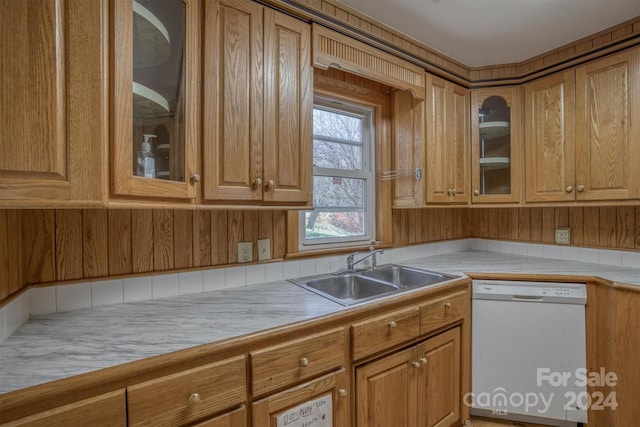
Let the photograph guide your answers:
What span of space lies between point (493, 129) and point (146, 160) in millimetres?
2372

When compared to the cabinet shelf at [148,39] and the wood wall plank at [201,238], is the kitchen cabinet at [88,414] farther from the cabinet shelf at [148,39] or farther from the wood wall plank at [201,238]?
the cabinet shelf at [148,39]

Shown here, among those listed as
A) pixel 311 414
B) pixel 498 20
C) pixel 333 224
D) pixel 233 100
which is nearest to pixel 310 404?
pixel 311 414

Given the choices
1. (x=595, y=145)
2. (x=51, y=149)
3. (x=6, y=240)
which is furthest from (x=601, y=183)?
(x=6, y=240)

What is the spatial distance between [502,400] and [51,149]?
7.92 ft

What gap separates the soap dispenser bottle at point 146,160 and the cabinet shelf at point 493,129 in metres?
2.27

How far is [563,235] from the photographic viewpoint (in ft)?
7.49

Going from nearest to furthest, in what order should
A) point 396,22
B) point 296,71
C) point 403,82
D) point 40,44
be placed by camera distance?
point 40,44
point 296,71
point 396,22
point 403,82

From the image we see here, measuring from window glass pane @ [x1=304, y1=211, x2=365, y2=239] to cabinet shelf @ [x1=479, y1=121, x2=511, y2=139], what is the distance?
116 cm

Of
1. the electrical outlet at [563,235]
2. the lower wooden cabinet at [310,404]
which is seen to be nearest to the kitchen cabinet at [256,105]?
the lower wooden cabinet at [310,404]

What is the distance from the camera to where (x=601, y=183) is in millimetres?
1879

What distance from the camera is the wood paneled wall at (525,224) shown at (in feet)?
6.66

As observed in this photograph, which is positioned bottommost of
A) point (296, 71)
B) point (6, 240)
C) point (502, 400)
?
point (502, 400)

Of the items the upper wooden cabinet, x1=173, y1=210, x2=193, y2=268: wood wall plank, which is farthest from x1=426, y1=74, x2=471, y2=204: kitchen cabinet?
the upper wooden cabinet

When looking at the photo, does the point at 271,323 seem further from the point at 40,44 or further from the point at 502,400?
the point at 502,400
